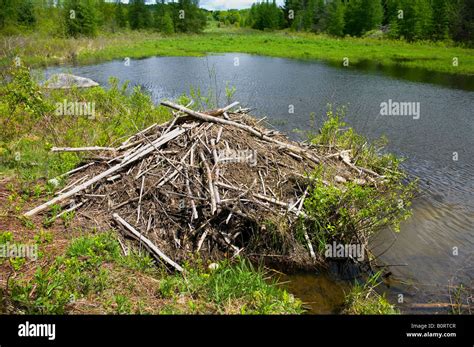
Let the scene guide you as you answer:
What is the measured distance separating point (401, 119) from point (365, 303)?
1339 centimetres

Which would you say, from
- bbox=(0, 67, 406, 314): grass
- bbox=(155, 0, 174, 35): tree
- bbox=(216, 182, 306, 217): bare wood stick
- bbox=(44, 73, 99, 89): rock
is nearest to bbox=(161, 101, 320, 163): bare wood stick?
bbox=(216, 182, 306, 217): bare wood stick

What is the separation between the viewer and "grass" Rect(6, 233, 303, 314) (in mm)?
4734

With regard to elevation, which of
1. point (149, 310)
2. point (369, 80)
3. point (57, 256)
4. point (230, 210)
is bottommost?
point (149, 310)

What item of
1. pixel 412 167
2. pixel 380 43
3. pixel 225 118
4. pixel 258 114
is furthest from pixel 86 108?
pixel 380 43

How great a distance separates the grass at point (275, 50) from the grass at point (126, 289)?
28737 mm

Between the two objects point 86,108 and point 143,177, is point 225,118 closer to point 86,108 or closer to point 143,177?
point 143,177

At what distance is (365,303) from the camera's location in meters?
6.07

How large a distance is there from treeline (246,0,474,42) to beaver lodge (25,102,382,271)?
27457 millimetres

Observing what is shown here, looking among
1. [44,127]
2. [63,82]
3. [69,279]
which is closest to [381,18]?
[63,82]

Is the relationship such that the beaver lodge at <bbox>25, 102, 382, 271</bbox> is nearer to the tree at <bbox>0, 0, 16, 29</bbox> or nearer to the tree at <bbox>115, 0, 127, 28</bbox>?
the tree at <bbox>0, 0, 16, 29</bbox>

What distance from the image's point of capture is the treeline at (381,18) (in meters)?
45.4

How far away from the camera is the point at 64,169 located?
8125 millimetres
